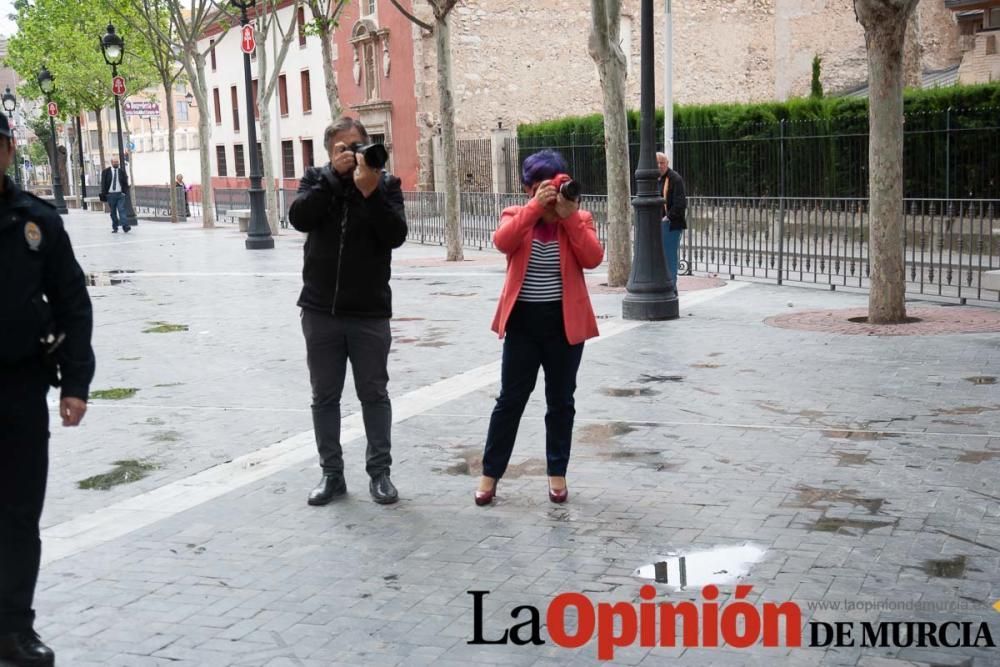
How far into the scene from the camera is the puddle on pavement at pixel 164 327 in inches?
506

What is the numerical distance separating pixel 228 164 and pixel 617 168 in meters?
41.8

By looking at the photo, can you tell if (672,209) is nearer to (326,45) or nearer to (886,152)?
(886,152)

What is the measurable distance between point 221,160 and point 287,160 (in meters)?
9.50

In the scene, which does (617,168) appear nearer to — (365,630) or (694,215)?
(694,215)

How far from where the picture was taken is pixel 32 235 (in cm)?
400

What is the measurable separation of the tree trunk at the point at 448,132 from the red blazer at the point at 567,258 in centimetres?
1441

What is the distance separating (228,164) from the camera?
54094mm

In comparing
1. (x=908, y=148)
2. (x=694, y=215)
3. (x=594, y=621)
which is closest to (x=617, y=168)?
(x=694, y=215)

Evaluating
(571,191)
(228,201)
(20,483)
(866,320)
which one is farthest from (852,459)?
(228,201)

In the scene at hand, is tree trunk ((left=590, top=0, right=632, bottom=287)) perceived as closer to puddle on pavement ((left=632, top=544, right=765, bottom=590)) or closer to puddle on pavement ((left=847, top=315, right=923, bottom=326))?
puddle on pavement ((left=847, top=315, right=923, bottom=326))

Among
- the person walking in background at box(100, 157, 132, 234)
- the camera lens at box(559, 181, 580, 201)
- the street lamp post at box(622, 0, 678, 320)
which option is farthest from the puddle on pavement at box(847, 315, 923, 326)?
the person walking in background at box(100, 157, 132, 234)

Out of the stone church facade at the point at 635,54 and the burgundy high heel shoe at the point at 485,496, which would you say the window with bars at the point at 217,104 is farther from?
the burgundy high heel shoe at the point at 485,496

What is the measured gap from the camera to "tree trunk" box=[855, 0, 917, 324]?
11.2m

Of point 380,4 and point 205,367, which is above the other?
point 380,4
